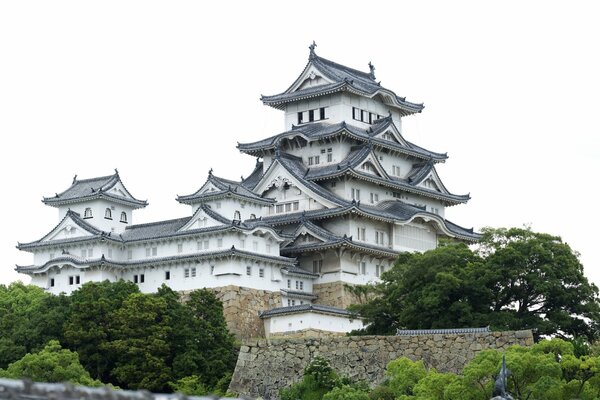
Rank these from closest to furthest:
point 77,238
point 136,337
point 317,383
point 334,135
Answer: point 317,383
point 136,337
point 77,238
point 334,135

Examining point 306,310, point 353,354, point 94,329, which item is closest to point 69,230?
point 306,310

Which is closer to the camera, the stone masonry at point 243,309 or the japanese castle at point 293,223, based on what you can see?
the stone masonry at point 243,309

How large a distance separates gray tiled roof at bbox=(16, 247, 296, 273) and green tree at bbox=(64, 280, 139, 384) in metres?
8.21

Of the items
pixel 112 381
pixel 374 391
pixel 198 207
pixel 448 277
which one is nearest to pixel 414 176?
pixel 198 207

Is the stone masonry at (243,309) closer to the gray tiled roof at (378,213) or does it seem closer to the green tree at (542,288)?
the gray tiled roof at (378,213)

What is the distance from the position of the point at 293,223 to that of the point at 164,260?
8674mm

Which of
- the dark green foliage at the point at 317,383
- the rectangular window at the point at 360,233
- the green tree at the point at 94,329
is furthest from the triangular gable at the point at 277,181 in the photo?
the dark green foliage at the point at 317,383

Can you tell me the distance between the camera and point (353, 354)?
49.8 metres

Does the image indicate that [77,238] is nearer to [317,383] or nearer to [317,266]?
[317,266]

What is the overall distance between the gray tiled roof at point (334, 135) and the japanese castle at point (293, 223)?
0.34 feet

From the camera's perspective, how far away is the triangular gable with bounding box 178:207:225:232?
66.8 m

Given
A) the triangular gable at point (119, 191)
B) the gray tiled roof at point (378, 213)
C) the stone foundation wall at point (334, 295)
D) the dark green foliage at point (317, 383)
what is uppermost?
the triangular gable at point (119, 191)

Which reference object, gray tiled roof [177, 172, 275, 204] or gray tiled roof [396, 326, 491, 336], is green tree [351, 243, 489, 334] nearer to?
gray tiled roof [396, 326, 491, 336]

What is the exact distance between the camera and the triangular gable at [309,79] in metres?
79.4
